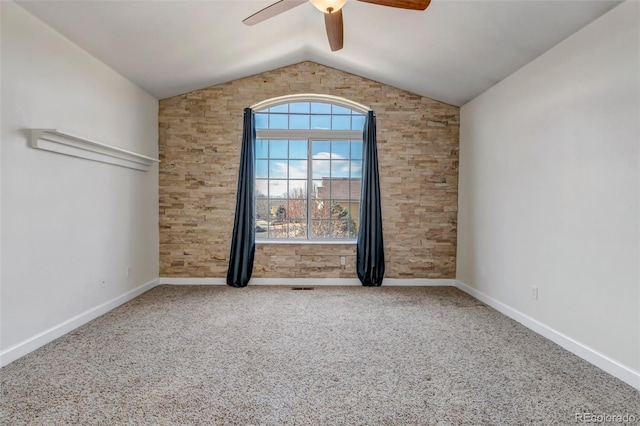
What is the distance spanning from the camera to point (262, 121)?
492cm

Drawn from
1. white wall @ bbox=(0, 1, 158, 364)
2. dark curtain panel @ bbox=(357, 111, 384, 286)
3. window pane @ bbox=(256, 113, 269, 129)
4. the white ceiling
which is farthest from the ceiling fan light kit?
window pane @ bbox=(256, 113, 269, 129)

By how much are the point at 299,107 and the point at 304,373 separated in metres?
3.67

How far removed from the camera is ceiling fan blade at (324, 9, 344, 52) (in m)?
2.46

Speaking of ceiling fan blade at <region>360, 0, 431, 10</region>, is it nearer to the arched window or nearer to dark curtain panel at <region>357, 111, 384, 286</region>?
dark curtain panel at <region>357, 111, 384, 286</region>

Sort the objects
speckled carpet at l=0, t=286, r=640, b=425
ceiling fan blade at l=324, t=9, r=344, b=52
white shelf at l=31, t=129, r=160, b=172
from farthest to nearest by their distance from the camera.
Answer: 1. white shelf at l=31, t=129, r=160, b=172
2. ceiling fan blade at l=324, t=9, r=344, b=52
3. speckled carpet at l=0, t=286, r=640, b=425

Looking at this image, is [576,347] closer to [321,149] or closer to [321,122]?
[321,149]

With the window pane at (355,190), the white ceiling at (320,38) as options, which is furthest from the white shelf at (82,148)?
the window pane at (355,190)

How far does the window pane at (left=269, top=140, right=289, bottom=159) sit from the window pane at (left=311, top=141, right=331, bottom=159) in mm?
391

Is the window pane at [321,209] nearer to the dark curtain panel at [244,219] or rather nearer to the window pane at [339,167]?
the window pane at [339,167]

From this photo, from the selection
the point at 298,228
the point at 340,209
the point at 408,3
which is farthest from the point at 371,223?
the point at 408,3

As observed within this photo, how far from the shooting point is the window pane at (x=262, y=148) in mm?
4934

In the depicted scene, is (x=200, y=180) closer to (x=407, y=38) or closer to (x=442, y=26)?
(x=407, y=38)

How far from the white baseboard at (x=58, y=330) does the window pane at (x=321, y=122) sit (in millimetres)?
3076

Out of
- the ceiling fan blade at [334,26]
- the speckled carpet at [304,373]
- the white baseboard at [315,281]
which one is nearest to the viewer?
the speckled carpet at [304,373]
